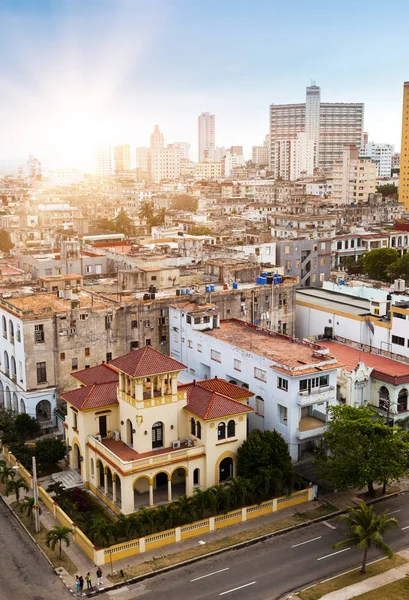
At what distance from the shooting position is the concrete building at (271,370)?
2256 inches

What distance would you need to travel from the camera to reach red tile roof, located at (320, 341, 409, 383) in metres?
63.2

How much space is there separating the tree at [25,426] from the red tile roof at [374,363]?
96.2ft

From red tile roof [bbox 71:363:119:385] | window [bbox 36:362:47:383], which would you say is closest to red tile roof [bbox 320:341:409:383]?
red tile roof [bbox 71:363:119:385]

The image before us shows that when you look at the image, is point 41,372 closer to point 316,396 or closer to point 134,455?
point 134,455

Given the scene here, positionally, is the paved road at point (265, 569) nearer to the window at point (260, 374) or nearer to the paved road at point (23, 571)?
the paved road at point (23, 571)

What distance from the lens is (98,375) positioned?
61250mm

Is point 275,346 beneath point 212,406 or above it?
above

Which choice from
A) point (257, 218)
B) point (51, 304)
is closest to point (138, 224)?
point (257, 218)

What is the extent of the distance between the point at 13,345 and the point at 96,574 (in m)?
30.1

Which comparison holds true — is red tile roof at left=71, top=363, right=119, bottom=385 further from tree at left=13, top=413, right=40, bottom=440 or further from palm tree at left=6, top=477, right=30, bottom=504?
palm tree at left=6, top=477, right=30, bottom=504

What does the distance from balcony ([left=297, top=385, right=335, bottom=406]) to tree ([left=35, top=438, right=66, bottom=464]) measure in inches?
807

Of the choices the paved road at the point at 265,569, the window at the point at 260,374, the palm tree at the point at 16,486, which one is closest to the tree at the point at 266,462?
the paved road at the point at 265,569

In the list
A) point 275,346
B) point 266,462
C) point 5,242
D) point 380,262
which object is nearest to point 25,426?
point 275,346

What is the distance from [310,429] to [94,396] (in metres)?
17.4
